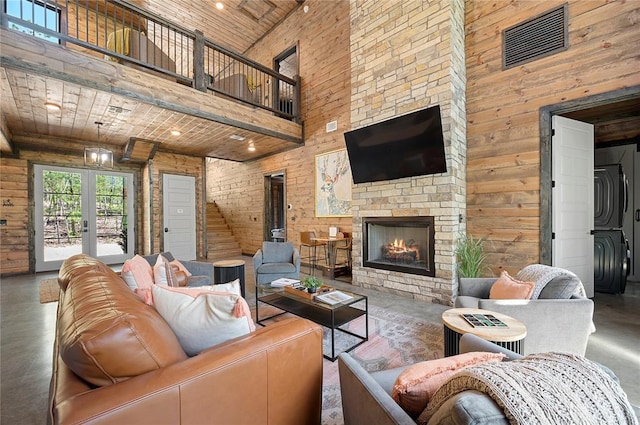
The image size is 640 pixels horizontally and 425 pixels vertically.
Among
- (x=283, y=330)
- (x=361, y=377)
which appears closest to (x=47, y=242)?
(x=283, y=330)

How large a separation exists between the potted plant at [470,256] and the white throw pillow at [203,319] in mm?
3212

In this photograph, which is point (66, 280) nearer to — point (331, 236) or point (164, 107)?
point (164, 107)

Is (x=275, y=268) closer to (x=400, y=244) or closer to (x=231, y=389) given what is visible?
(x=400, y=244)

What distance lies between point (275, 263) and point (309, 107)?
374 cm

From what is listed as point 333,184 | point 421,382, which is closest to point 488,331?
point 421,382

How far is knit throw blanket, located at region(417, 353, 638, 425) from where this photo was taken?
0.56 m

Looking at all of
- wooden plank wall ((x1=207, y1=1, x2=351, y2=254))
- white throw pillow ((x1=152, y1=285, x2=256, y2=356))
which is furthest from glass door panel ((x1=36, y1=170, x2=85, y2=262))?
white throw pillow ((x1=152, y1=285, x2=256, y2=356))

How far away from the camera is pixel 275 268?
13.2ft

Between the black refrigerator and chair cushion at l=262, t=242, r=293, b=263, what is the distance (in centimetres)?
457

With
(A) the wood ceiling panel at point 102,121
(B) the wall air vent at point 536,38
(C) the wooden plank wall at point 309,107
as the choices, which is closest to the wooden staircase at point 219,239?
(C) the wooden plank wall at point 309,107

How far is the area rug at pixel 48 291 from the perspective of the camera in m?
3.88

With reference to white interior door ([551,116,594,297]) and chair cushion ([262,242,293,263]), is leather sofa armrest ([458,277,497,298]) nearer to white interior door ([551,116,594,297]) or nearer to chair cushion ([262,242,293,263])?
white interior door ([551,116,594,297])

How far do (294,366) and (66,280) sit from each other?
1512 millimetres

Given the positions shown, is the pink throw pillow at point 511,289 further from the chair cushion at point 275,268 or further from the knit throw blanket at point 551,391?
the chair cushion at point 275,268
